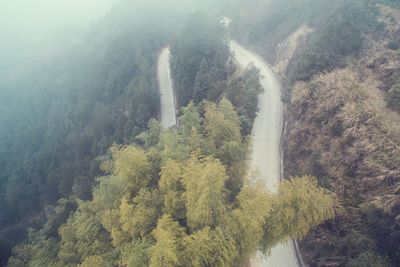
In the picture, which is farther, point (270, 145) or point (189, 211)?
point (270, 145)

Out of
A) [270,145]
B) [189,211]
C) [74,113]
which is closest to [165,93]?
[74,113]

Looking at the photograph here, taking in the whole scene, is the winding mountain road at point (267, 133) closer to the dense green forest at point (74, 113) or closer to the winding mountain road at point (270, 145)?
the winding mountain road at point (270, 145)

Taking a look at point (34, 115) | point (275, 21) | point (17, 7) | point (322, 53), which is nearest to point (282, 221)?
point (322, 53)

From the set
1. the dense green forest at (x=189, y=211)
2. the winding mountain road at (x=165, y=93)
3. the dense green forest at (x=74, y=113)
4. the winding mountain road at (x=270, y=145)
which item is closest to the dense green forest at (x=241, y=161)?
the dense green forest at (x=189, y=211)

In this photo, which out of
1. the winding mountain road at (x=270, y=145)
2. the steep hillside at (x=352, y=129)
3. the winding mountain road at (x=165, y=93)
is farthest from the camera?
the winding mountain road at (x=165, y=93)

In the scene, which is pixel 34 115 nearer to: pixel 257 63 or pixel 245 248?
pixel 257 63

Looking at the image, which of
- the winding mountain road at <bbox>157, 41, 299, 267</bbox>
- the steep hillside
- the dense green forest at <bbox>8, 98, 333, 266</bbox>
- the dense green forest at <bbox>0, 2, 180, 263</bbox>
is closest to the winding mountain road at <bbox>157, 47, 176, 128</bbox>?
the winding mountain road at <bbox>157, 41, 299, 267</bbox>

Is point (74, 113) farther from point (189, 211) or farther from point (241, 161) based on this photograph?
point (189, 211)

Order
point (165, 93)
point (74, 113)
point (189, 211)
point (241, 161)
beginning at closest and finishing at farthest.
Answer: point (189, 211)
point (241, 161)
point (165, 93)
point (74, 113)
